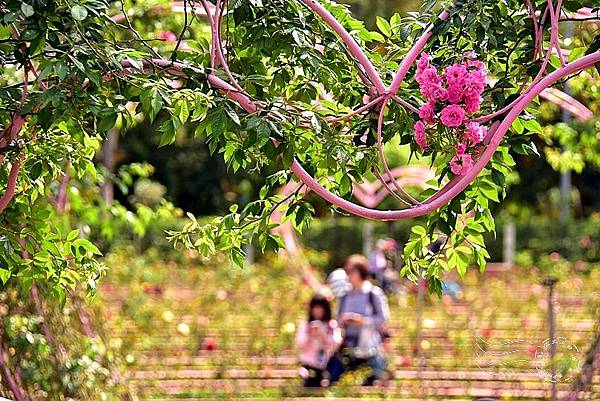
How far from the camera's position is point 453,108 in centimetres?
285

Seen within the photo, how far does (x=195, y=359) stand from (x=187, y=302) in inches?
102

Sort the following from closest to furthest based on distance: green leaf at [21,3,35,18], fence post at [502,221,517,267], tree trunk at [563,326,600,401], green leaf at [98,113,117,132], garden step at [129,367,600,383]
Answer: green leaf at [21,3,35,18] < green leaf at [98,113,117,132] < tree trunk at [563,326,600,401] < garden step at [129,367,600,383] < fence post at [502,221,517,267]

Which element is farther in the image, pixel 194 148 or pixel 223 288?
pixel 194 148

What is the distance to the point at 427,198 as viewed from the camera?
3.14 m

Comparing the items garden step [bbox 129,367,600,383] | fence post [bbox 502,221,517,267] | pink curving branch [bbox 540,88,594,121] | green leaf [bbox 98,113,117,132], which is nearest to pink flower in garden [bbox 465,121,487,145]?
green leaf [bbox 98,113,117,132]

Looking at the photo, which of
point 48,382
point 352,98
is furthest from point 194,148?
point 352,98

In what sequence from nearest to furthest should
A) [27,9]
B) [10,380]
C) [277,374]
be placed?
[27,9] < [10,380] < [277,374]

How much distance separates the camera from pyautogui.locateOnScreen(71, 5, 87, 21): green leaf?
2680mm

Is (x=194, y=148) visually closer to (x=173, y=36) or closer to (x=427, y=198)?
(x=173, y=36)

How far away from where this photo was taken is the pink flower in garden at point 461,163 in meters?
2.91

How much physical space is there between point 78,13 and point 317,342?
5.04 metres

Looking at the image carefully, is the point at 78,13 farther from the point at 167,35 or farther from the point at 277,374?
the point at 277,374

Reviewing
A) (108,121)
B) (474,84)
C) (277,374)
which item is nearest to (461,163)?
(474,84)

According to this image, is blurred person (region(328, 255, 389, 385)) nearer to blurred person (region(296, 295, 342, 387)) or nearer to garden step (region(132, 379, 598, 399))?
blurred person (region(296, 295, 342, 387))
